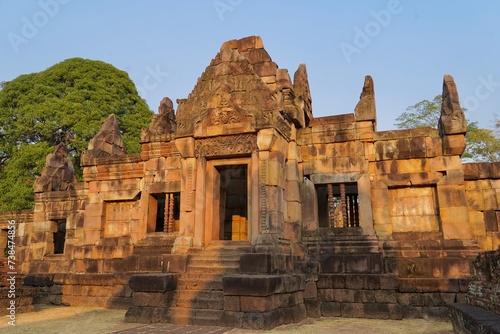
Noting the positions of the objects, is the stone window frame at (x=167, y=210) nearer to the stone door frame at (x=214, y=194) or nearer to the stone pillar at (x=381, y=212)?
the stone door frame at (x=214, y=194)

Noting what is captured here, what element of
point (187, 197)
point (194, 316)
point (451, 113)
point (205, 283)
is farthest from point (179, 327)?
point (451, 113)

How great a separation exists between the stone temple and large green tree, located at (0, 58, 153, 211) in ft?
38.0

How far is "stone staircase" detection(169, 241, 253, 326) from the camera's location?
8023 mm

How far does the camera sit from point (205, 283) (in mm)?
8508

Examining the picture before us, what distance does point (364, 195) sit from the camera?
10.5 meters

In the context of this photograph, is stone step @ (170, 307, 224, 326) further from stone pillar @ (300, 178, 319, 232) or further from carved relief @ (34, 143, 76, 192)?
carved relief @ (34, 143, 76, 192)

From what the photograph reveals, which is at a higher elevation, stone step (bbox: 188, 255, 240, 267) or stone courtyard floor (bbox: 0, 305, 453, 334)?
stone step (bbox: 188, 255, 240, 267)

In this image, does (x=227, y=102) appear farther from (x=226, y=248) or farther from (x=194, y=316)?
(x=194, y=316)

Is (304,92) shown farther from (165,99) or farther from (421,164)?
(165,99)

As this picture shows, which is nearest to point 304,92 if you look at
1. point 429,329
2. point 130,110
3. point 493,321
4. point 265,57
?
point 265,57

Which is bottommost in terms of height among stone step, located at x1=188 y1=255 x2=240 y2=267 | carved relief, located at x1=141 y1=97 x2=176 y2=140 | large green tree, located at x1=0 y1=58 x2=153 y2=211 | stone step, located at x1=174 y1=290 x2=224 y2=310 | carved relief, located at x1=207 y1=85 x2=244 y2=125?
stone step, located at x1=174 y1=290 x2=224 y2=310

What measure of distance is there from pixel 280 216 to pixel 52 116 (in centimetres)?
1975

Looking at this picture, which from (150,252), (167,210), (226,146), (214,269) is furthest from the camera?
(167,210)

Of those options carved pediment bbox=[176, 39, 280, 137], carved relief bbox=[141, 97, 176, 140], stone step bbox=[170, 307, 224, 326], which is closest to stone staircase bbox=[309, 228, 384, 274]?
stone step bbox=[170, 307, 224, 326]
